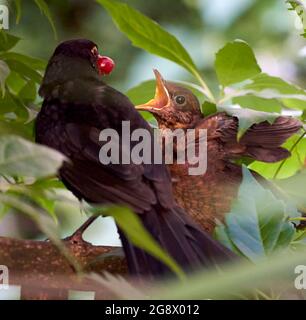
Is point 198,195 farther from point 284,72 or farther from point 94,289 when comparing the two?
point 284,72

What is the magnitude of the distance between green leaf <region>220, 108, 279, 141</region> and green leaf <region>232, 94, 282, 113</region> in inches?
2.2

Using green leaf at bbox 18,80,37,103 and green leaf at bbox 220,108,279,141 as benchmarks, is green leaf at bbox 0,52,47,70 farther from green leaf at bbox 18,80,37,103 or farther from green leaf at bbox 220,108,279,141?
green leaf at bbox 220,108,279,141

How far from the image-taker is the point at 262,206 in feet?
1.47

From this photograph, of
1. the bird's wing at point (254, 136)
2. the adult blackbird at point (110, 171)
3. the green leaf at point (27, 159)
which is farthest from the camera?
the bird's wing at point (254, 136)

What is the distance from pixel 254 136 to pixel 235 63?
0.19 feet

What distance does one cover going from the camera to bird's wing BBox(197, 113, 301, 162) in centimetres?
51

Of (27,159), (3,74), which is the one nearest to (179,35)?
(3,74)

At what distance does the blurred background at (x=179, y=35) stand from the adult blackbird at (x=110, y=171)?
88mm

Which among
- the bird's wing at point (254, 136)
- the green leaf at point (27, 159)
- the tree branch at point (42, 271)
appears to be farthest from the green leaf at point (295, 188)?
the green leaf at point (27, 159)

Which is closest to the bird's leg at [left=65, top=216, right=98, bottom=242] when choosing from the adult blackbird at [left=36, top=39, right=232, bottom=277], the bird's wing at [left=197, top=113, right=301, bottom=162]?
the adult blackbird at [left=36, top=39, right=232, bottom=277]

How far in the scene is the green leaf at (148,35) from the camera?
0.50 m

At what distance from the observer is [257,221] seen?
442mm

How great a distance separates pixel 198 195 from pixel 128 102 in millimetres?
79

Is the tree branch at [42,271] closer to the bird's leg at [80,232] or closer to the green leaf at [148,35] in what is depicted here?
the bird's leg at [80,232]
